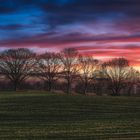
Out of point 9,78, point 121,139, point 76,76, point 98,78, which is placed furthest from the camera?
point 98,78

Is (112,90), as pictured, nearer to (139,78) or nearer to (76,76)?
(76,76)

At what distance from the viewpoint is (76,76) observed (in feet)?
390

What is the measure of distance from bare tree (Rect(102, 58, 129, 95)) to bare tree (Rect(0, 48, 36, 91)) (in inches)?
972

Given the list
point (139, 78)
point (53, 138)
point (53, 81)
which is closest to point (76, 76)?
point (53, 81)

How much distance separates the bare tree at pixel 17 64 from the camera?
109 metres

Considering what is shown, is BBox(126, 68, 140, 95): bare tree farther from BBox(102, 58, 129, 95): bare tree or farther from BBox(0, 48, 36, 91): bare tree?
BBox(0, 48, 36, 91): bare tree

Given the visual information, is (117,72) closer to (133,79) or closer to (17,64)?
(133,79)

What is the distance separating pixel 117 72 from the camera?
128750 mm

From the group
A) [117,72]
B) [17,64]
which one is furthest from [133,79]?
[17,64]

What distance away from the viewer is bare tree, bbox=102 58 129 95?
11979cm

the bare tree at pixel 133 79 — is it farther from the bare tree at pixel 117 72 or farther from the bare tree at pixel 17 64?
the bare tree at pixel 17 64

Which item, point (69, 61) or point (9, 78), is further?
point (69, 61)

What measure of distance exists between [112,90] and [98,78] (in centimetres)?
1134

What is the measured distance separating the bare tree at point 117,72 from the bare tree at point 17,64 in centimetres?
→ 2468
